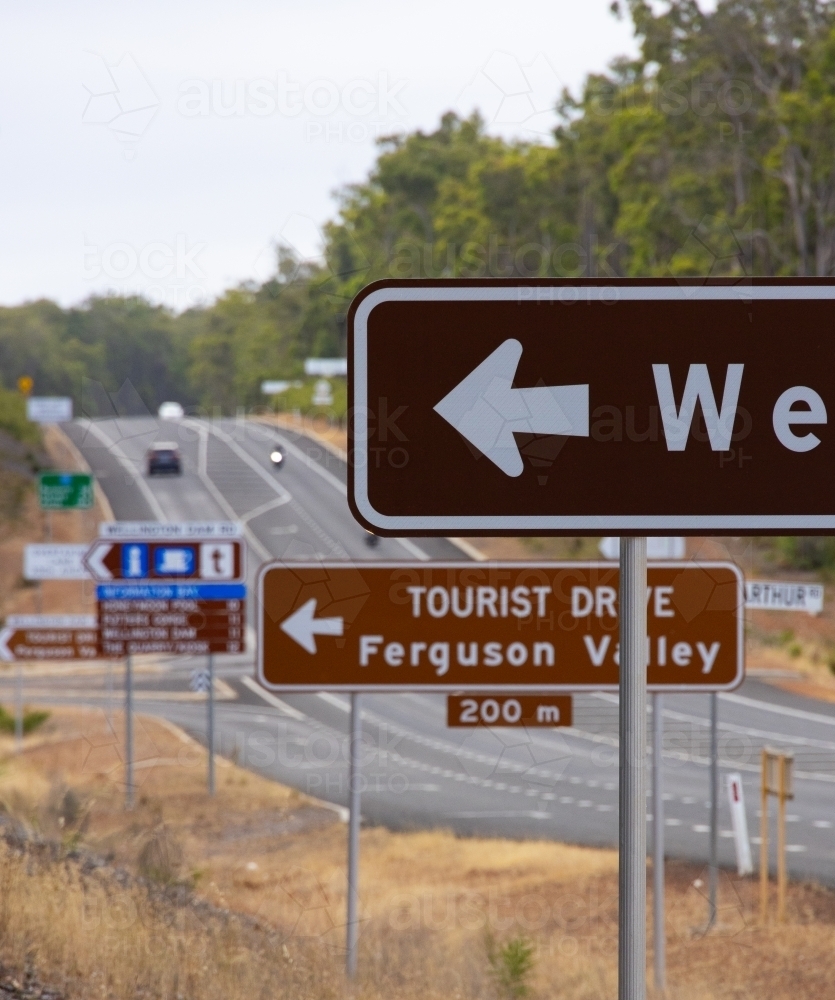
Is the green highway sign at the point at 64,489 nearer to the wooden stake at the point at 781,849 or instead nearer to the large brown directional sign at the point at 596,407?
the wooden stake at the point at 781,849

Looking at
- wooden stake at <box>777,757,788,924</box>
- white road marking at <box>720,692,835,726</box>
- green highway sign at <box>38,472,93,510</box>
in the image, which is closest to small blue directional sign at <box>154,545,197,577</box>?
wooden stake at <box>777,757,788,924</box>

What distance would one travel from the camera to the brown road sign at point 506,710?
274 inches

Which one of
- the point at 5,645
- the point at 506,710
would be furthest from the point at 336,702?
the point at 506,710

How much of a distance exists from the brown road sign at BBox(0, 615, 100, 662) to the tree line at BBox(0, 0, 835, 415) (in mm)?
6662

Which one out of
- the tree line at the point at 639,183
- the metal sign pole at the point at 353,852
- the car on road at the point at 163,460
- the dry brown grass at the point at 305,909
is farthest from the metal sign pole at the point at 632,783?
the car on road at the point at 163,460

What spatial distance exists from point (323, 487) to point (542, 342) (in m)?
48.0

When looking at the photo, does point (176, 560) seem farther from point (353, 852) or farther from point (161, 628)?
point (353, 852)

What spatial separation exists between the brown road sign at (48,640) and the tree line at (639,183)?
21.9 feet

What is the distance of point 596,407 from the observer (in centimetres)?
226

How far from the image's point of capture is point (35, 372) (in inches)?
3519

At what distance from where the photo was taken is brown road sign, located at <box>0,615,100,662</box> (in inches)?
678

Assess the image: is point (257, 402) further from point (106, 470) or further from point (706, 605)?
point (706, 605)

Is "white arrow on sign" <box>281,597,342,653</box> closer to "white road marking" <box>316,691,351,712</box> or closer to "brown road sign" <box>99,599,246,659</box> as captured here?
"brown road sign" <box>99,599,246,659</box>

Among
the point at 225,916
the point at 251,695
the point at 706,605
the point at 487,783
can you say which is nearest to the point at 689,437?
the point at 706,605
